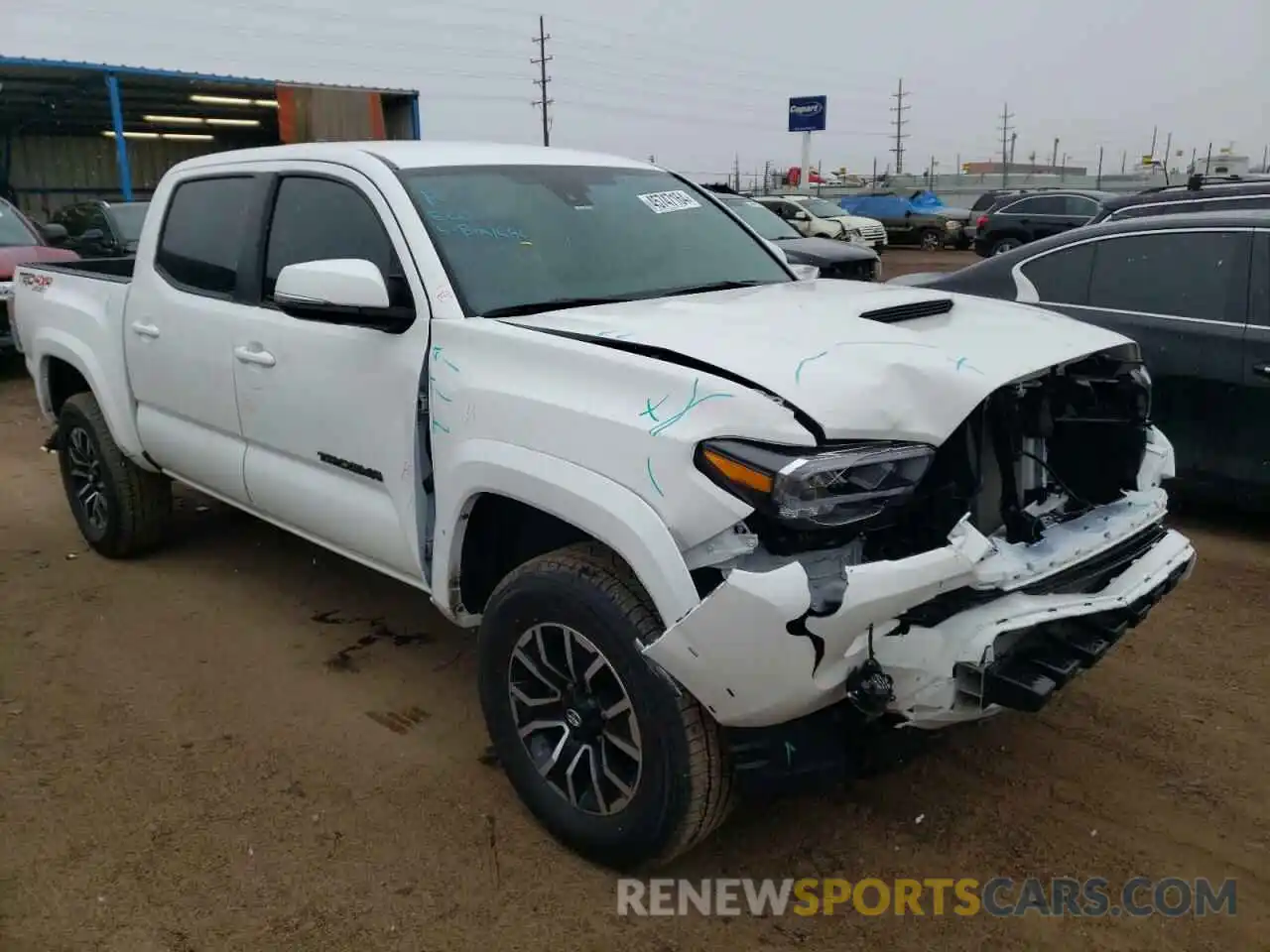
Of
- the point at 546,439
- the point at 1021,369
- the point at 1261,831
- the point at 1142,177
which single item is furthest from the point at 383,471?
the point at 1142,177

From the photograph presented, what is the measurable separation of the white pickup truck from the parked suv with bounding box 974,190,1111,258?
701 inches

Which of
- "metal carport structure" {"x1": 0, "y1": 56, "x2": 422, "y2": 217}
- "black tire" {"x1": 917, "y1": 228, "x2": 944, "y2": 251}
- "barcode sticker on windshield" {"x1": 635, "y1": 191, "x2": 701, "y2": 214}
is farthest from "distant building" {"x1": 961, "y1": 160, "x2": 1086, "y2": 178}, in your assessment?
"barcode sticker on windshield" {"x1": 635, "y1": 191, "x2": 701, "y2": 214}

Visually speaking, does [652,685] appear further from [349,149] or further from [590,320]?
[349,149]

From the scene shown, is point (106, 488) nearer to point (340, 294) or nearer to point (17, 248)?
point (340, 294)

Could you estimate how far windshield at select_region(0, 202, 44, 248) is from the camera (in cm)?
1089

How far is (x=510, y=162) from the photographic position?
146 inches

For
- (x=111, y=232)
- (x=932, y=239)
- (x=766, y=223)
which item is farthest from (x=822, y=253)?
(x=932, y=239)

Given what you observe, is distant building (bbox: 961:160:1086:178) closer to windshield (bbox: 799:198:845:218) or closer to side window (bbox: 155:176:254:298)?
windshield (bbox: 799:198:845:218)

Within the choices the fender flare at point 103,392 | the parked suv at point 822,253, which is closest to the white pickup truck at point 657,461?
the fender flare at point 103,392

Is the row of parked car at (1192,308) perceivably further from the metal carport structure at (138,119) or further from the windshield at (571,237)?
the metal carport structure at (138,119)

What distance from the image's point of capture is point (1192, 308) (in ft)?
17.1

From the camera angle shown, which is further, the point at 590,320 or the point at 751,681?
the point at 590,320

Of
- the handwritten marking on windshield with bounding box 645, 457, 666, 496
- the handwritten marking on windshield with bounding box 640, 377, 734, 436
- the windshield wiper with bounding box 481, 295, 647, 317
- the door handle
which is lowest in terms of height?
the handwritten marking on windshield with bounding box 645, 457, 666, 496

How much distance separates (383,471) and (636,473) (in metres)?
1.17
